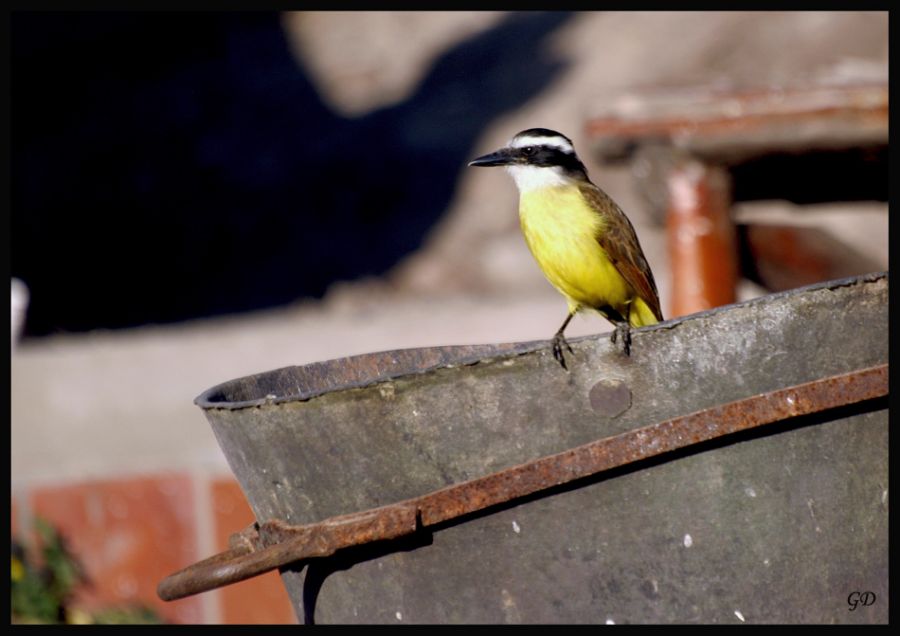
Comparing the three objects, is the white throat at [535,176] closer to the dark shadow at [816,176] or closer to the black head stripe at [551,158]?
the black head stripe at [551,158]

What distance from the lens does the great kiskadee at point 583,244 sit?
4398 millimetres

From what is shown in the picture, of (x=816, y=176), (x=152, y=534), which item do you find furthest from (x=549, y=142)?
(x=152, y=534)

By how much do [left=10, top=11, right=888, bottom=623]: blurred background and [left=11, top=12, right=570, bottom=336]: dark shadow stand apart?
0.12 feet

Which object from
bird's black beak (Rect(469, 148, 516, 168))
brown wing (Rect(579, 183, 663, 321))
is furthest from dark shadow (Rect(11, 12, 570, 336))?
brown wing (Rect(579, 183, 663, 321))

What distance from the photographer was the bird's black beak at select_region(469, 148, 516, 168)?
14.6 ft

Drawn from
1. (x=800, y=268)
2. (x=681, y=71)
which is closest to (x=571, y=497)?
(x=800, y=268)

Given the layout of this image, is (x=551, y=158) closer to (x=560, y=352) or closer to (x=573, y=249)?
(x=573, y=249)

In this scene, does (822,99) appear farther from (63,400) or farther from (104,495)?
(63,400)

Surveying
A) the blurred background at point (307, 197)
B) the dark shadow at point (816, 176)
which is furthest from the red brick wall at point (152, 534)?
the dark shadow at point (816, 176)

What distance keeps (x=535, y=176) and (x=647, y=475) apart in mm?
2557

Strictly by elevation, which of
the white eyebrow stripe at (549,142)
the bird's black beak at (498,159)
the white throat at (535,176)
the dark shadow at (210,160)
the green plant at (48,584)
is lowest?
the green plant at (48,584)

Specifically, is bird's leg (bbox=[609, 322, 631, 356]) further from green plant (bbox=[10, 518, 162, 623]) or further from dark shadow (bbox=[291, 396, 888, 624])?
green plant (bbox=[10, 518, 162, 623])

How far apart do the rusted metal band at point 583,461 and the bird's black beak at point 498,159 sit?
2205 mm

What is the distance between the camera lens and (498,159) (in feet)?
15.2
